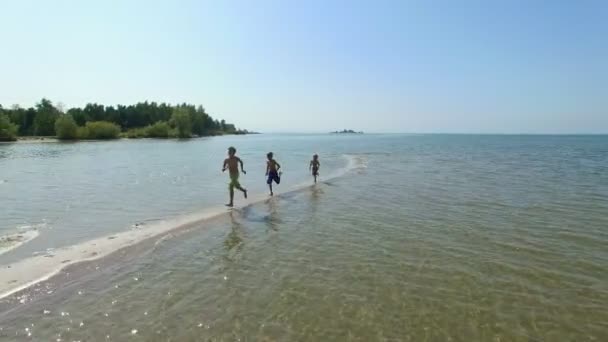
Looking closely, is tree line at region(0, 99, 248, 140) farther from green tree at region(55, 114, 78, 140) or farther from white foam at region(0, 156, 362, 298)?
white foam at region(0, 156, 362, 298)

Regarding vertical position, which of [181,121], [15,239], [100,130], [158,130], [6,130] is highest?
[181,121]

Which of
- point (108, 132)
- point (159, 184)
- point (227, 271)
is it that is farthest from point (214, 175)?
point (108, 132)

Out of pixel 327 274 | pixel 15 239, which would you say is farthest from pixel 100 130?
pixel 327 274

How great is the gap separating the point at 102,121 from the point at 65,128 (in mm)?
19102

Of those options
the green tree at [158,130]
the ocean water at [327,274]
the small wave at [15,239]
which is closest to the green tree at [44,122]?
the green tree at [158,130]

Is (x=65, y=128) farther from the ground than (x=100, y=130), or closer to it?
farther from the ground

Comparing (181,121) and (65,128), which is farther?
(181,121)

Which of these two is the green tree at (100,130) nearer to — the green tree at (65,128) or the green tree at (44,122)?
the green tree at (65,128)

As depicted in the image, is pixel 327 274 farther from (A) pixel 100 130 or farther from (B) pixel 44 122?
(B) pixel 44 122

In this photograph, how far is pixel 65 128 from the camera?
10944 centimetres

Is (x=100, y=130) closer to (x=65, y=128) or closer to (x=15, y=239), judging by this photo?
(x=65, y=128)

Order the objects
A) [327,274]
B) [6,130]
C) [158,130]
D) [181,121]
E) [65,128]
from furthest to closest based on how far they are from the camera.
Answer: [181,121] → [158,130] → [65,128] → [6,130] → [327,274]

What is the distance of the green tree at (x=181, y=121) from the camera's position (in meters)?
140

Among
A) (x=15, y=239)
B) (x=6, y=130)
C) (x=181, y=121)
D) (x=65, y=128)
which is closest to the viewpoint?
(x=15, y=239)
